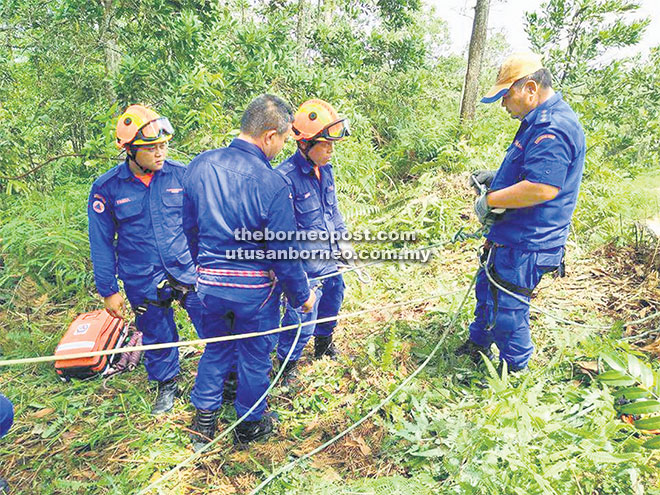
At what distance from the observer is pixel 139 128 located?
262 cm

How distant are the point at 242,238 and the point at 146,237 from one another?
Result: 3.07 feet

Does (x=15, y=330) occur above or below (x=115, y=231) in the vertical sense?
below

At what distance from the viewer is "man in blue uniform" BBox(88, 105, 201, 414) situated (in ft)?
8.86

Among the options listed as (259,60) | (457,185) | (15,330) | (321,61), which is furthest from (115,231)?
(321,61)

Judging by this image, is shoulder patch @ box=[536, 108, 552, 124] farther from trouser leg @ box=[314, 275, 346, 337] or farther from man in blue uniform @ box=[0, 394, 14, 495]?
man in blue uniform @ box=[0, 394, 14, 495]

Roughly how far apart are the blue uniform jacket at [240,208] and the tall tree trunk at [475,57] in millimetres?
6879

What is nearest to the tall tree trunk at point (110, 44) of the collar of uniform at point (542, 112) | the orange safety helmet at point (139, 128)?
the orange safety helmet at point (139, 128)

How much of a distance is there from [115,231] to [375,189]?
15.5ft

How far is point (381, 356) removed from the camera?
3301mm

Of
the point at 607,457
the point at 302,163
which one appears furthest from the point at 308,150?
the point at 607,457

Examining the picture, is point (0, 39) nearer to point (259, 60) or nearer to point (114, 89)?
point (114, 89)

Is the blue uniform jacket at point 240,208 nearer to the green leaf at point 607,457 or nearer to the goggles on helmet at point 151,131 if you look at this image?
the goggles on helmet at point 151,131

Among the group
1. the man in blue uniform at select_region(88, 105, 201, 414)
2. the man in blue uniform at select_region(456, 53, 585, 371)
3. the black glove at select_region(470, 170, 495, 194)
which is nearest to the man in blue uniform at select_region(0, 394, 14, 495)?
the man in blue uniform at select_region(88, 105, 201, 414)

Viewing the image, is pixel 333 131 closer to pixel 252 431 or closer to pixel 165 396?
pixel 252 431
